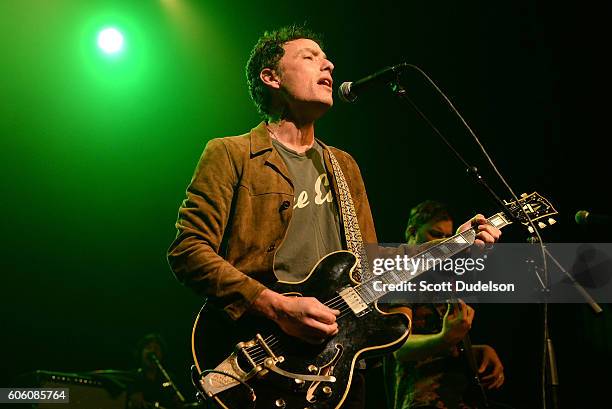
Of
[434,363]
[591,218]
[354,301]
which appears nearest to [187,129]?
[434,363]

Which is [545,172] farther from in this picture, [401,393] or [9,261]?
[9,261]

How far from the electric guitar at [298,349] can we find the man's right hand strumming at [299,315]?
0.19ft

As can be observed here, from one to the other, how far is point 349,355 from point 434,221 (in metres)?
2.34

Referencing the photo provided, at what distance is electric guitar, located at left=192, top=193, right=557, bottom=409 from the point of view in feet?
7.08

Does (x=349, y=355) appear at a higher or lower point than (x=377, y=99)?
lower

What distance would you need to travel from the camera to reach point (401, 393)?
12.1 ft

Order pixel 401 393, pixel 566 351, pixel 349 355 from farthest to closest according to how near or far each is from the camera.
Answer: pixel 566 351
pixel 401 393
pixel 349 355

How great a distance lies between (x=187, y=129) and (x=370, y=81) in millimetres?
4388

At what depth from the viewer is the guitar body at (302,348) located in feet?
7.09

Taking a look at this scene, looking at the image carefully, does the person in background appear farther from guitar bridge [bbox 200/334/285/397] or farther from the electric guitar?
guitar bridge [bbox 200/334/285/397]

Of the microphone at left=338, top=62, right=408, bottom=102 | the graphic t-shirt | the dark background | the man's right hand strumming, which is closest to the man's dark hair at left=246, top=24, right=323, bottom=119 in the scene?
the graphic t-shirt

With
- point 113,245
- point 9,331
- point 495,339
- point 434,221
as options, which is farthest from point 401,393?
point 9,331

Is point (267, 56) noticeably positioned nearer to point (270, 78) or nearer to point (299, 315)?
point (270, 78)

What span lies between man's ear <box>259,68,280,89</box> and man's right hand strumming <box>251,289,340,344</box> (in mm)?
1440
